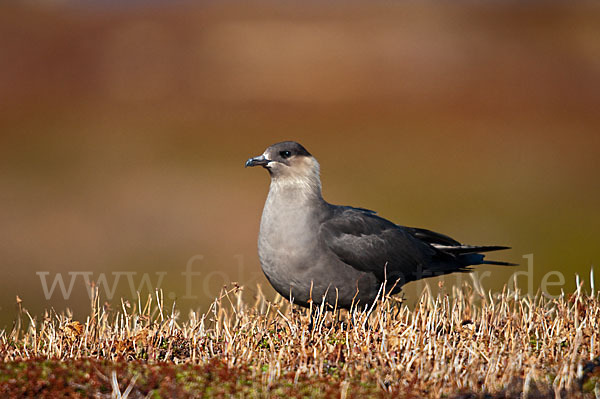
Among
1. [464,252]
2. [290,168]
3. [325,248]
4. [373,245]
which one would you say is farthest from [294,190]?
[464,252]

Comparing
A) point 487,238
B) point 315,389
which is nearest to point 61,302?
point 487,238

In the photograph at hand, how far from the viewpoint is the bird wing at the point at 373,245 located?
21.2 ft

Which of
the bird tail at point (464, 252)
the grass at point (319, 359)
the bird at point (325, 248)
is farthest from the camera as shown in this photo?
the bird tail at point (464, 252)

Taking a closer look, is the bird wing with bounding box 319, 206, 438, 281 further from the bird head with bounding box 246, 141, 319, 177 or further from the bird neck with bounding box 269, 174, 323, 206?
the bird head with bounding box 246, 141, 319, 177

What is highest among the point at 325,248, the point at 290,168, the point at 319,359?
the point at 290,168

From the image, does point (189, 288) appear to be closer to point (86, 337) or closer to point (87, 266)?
point (87, 266)

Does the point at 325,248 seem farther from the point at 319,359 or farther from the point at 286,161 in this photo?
the point at 319,359

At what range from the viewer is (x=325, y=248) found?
20.8 feet

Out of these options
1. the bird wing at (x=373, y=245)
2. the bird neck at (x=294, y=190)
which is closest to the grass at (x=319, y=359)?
the bird wing at (x=373, y=245)

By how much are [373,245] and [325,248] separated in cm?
57

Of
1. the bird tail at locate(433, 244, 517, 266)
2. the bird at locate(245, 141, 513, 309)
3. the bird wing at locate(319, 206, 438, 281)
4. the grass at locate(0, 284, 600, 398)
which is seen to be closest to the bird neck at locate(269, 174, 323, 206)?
the bird at locate(245, 141, 513, 309)

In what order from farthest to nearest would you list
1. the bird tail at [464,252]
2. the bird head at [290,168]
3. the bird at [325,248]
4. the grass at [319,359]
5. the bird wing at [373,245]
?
the bird tail at [464,252] < the bird head at [290,168] < the bird wing at [373,245] < the bird at [325,248] < the grass at [319,359]

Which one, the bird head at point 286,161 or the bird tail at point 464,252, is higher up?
the bird head at point 286,161

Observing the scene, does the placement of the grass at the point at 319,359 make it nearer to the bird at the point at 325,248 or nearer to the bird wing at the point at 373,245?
the bird at the point at 325,248
